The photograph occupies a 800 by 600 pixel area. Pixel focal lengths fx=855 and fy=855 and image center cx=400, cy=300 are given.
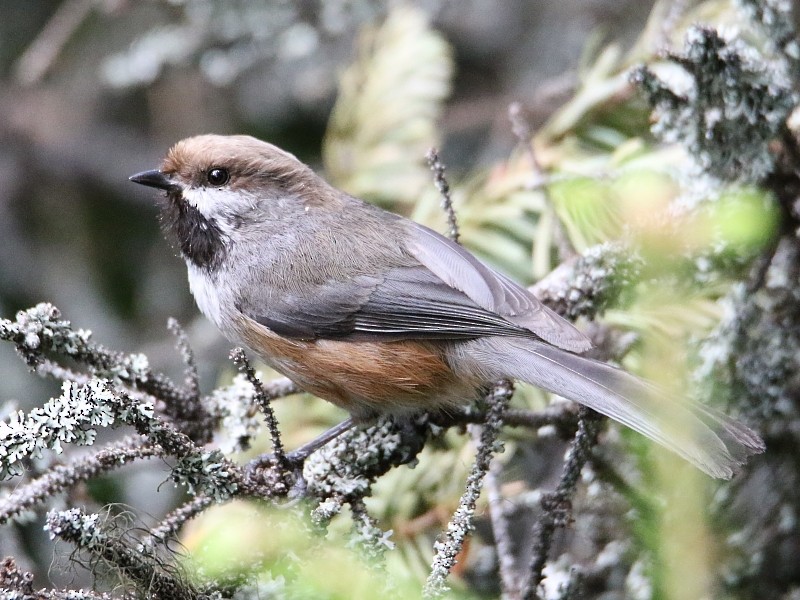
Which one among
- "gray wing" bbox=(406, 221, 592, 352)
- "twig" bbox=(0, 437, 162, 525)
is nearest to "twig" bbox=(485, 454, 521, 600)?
"gray wing" bbox=(406, 221, 592, 352)

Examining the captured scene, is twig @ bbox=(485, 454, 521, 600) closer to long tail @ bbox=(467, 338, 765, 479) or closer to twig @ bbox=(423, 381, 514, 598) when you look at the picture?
twig @ bbox=(423, 381, 514, 598)

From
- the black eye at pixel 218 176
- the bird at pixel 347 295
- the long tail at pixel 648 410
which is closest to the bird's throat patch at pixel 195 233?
the bird at pixel 347 295

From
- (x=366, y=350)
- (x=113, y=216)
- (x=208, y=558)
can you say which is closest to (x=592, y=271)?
(x=366, y=350)

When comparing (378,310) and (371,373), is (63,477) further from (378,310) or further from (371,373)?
(378,310)

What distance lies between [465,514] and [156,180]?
6.23 ft

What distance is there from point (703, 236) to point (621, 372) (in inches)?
24.4

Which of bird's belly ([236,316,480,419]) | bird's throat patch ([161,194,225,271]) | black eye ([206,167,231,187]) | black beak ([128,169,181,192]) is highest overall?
black eye ([206,167,231,187])

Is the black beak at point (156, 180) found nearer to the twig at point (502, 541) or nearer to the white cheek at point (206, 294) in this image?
the white cheek at point (206, 294)

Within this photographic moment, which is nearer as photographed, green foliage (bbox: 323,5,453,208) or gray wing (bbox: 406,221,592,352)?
gray wing (bbox: 406,221,592,352)

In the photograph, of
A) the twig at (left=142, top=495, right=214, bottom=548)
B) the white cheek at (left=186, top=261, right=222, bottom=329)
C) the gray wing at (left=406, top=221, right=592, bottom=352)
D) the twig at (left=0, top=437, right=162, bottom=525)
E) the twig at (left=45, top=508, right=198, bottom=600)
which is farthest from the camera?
the white cheek at (left=186, top=261, right=222, bottom=329)

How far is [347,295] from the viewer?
9.59ft

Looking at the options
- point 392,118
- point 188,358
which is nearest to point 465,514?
point 188,358

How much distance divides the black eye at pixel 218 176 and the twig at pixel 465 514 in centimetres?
138

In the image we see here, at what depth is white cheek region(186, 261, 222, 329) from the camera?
10.0 ft
